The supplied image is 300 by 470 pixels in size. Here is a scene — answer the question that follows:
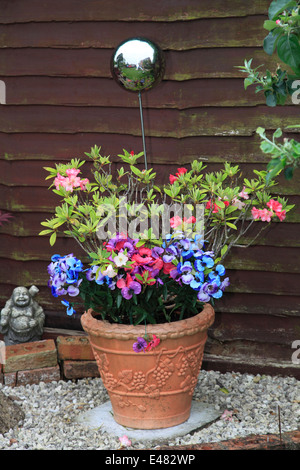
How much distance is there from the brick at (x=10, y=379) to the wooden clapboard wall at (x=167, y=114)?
2.17 feet

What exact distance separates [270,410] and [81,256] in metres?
1.26

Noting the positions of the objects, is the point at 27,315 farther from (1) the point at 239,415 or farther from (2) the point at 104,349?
(1) the point at 239,415

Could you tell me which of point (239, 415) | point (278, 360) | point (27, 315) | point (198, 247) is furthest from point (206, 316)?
point (27, 315)

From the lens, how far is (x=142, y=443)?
2.67 m

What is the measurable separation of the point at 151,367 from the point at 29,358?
0.88 metres

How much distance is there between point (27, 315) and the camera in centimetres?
345

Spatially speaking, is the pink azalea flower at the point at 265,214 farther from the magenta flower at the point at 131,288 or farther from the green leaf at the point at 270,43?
the green leaf at the point at 270,43

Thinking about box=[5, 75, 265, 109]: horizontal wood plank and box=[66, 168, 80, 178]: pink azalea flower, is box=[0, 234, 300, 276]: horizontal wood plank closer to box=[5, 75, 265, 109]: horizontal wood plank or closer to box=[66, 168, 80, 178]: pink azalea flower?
box=[5, 75, 265, 109]: horizontal wood plank

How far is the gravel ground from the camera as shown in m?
2.72

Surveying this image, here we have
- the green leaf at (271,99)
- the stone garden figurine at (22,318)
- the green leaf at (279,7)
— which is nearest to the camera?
→ the green leaf at (279,7)

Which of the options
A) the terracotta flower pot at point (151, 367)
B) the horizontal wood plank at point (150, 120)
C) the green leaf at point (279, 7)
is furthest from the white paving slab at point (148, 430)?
the green leaf at point (279, 7)

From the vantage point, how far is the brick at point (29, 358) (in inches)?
129

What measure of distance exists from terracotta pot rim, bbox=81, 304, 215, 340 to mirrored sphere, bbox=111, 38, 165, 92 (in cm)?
109

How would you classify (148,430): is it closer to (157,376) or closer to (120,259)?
(157,376)
